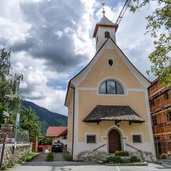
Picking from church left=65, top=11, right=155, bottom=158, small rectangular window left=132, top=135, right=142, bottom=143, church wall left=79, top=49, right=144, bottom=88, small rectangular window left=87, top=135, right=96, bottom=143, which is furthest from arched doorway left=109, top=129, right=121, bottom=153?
church wall left=79, top=49, right=144, bottom=88

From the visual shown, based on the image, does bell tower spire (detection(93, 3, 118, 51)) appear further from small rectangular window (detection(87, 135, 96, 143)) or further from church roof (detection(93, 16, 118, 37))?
small rectangular window (detection(87, 135, 96, 143))

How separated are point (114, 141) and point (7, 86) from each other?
13.5m

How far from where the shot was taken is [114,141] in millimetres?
19797

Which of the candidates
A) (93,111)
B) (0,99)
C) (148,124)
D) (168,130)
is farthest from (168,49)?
(168,130)

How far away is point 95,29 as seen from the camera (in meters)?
26.8

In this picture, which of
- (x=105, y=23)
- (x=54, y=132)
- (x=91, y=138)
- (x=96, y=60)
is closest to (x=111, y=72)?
(x=96, y=60)

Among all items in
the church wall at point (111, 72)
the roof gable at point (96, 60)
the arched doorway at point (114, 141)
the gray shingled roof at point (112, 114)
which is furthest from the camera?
the church wall at point (111, 72)

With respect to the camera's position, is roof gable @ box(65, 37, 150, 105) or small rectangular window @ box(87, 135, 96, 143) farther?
roof gable @ box(65, 37, 150, 105)

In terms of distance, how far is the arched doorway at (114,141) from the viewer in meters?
19.5

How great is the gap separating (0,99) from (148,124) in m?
16.4

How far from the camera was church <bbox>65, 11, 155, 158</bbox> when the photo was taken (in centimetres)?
1905

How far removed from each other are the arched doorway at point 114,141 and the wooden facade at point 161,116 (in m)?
12.2

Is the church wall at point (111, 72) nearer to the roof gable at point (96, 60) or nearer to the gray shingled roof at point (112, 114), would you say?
the roof gable at point (96, 60)

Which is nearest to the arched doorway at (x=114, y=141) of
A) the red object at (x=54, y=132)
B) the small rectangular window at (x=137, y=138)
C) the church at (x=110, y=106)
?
the church at (x=110, y=106)
